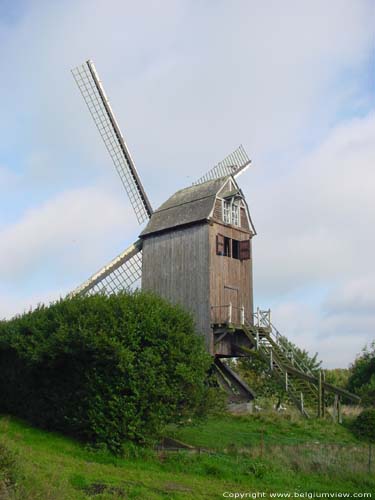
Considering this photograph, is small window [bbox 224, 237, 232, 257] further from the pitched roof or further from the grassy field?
the grassy field

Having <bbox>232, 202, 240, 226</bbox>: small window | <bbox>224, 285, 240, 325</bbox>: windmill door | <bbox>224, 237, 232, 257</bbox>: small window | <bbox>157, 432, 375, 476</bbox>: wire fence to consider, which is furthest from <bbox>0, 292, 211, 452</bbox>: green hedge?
<bbox>232, 202, 240, 226</bbox>: small window

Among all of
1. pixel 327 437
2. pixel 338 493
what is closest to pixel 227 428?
pixel 327 437

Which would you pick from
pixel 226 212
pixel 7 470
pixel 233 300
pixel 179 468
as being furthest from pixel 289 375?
pixel 7 470

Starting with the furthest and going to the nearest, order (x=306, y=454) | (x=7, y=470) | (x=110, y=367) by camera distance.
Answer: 1. (x=110, y=367)
2. (x=306, y=454)
3. (x=7, y=470)

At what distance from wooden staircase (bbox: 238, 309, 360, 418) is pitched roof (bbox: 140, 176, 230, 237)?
17.8 ft

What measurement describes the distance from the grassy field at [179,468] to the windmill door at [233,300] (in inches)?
287

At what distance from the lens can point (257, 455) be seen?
17.2 m

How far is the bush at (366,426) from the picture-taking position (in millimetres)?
22312

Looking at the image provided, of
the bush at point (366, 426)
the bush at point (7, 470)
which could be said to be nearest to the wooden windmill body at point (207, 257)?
the bush at point (366, 426)

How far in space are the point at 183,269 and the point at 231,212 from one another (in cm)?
375

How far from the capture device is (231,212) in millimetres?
29281

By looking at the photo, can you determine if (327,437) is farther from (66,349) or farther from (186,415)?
(66,349)

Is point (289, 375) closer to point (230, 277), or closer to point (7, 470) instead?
point (230, 277)

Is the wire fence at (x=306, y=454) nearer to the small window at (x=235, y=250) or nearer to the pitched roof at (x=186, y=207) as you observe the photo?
the small window at (x=235, y=250)
